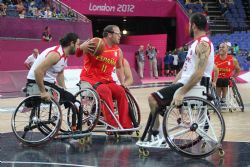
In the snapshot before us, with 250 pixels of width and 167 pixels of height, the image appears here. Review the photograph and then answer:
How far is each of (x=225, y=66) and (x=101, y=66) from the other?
5.04 meters

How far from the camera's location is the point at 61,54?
7168 mm

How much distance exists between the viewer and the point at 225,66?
39.8 feet

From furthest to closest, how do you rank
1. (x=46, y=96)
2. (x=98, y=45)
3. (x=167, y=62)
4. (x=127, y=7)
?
(x=127, y=7) → (x=167, y=62) → (x=98, y=45) → (x=46, y=96)

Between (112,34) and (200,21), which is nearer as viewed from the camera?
(200,21)

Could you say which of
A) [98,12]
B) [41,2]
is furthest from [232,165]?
[98,12]

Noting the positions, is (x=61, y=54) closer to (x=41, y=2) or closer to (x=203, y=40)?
(x=203, y=40)

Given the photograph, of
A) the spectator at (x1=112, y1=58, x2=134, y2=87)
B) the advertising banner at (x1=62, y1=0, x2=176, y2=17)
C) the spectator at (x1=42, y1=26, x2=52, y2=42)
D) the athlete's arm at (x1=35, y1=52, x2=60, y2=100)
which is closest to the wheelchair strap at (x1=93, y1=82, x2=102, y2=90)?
the spectator at (x1=112, y1=58, x2=134, y2=87)

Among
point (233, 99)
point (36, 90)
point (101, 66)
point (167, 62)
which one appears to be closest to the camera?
point (36, 90)

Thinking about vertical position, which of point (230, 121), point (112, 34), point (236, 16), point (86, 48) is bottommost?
point (230, 121)

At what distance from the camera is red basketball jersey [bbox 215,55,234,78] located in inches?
476

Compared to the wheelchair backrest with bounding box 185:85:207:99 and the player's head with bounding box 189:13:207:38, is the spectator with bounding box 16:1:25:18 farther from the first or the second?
the wheelchair backrest with bounding box 185:85:207:99

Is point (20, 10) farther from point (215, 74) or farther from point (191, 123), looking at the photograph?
point (191, 123)

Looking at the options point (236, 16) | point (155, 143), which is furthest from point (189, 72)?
point (236, 16)

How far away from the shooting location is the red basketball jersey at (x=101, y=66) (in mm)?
7785
